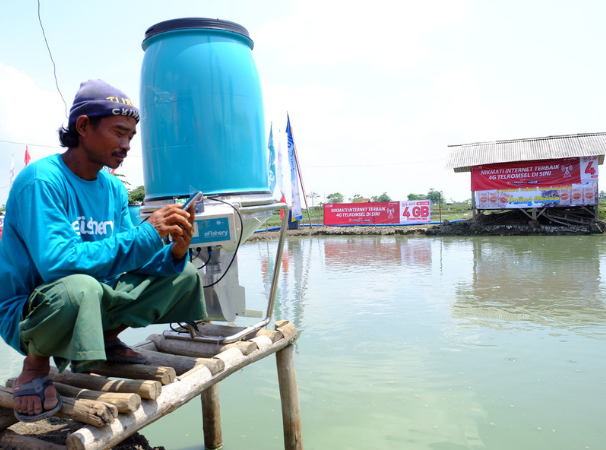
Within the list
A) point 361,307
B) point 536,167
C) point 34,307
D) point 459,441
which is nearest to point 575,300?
point 361,307

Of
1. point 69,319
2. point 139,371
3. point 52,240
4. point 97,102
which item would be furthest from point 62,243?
point 139,371

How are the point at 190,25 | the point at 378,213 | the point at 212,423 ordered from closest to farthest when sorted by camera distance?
the point at 190,25
the point at 212,423
the point at 378,213

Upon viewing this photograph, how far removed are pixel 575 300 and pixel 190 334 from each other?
6.42 metres

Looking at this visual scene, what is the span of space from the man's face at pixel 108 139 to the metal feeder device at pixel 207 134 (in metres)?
0.73

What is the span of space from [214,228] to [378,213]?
22473 mm

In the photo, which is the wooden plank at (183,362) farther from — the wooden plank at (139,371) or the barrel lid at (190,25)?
the barrel lid at (190,25)

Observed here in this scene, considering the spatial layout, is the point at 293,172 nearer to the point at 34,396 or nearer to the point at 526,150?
the point at 526,150

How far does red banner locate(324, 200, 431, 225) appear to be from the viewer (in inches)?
952

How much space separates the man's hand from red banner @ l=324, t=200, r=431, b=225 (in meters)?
22.6

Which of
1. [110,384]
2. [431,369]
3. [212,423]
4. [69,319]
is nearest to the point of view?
[69,319]

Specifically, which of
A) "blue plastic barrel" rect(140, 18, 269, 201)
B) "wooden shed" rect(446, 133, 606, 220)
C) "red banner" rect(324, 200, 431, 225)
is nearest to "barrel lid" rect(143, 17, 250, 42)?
"blue plastic barrel" rect(140, 18, 269, 201)

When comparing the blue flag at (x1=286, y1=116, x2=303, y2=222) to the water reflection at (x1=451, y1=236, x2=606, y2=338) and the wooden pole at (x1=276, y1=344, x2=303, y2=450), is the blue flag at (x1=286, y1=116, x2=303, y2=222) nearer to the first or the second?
the water reflection at (x1=451, y1=236, x2=606, y2=338)

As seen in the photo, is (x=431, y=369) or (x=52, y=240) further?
(x=431, y=369)

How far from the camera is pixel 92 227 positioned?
6.65ft
